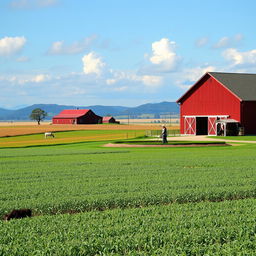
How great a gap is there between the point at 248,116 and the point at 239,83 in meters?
6.37

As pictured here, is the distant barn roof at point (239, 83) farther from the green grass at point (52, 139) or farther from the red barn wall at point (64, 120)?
the red barn wall at point (64, 120)

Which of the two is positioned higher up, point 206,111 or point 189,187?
point 206,111

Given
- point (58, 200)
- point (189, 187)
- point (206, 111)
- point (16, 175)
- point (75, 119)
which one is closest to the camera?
point (58, 200)

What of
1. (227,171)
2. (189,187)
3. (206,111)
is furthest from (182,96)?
(189,187)

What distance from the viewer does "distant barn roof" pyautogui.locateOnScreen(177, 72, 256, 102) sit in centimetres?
5888

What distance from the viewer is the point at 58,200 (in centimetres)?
1405

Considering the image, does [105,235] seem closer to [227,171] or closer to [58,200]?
[58,200]

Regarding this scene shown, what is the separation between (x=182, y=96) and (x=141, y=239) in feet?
186

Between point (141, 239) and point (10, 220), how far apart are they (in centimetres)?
380

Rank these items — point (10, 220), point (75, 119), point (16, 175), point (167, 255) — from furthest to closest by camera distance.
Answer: point (75, 119)
point (16, 175)
point (10, 220)
point (167, 255)

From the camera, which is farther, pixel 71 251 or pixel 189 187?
pixel 189 187

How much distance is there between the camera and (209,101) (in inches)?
2440

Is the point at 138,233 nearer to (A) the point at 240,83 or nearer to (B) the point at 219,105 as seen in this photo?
(B) the point at 219,105

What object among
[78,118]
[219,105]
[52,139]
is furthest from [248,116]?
[78,118]
